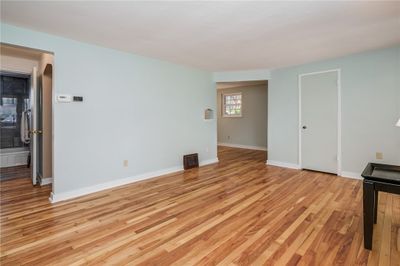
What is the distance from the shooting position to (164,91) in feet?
14.0

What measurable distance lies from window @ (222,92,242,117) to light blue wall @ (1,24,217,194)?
125 inches

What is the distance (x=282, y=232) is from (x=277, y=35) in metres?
2.46

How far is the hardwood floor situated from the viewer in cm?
177

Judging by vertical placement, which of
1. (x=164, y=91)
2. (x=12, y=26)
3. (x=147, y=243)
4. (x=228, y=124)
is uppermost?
(x=12, y=26)

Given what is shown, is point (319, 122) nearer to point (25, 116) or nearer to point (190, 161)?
point (190, 161)

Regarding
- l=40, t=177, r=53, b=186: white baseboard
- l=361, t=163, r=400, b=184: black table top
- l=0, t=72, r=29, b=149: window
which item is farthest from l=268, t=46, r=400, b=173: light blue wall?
l=0, t=72, r=29, b=149: window

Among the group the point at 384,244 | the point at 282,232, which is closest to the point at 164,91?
the point at 282,232

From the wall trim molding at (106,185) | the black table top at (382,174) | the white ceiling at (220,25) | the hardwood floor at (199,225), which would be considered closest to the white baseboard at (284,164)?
the hardwood floor at (199,225)

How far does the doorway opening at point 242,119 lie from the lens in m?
6.98

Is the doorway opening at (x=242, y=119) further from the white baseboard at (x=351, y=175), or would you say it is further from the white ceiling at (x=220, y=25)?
the white ceiling at (x=220, y=25)

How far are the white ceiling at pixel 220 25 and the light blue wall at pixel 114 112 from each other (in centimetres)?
28

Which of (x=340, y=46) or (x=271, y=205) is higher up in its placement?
(x=340, y=46)

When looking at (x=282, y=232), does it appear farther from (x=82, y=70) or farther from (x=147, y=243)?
(x=82, y=70)

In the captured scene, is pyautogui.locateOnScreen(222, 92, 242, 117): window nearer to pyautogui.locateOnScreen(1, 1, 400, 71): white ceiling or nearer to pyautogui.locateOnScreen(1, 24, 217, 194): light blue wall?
pyautogui.locateOnScreen(1, 24, 217, 194): light blue wall
